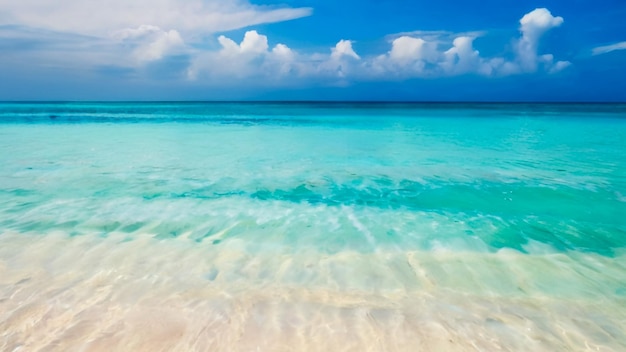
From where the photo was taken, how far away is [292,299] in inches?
135

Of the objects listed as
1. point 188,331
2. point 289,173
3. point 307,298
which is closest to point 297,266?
point 307,298

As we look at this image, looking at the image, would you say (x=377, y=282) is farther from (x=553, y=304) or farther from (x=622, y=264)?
(x=622, y=264)

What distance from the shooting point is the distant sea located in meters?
2.94

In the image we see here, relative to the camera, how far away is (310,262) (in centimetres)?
425

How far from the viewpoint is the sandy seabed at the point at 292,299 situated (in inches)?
112

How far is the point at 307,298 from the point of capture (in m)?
3.46

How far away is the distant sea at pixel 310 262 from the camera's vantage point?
294 centimetres

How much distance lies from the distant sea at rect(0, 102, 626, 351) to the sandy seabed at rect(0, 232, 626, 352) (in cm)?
2

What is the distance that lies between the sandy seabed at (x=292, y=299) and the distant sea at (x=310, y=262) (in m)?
0.02

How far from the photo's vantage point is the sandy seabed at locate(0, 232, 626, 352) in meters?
2.85

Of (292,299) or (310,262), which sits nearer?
(292,299)

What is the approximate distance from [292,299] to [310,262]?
84 centimetres

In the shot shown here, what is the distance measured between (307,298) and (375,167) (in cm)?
694

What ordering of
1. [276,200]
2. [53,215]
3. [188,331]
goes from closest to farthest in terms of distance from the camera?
[188,331]
[53,215]
[276,200]
